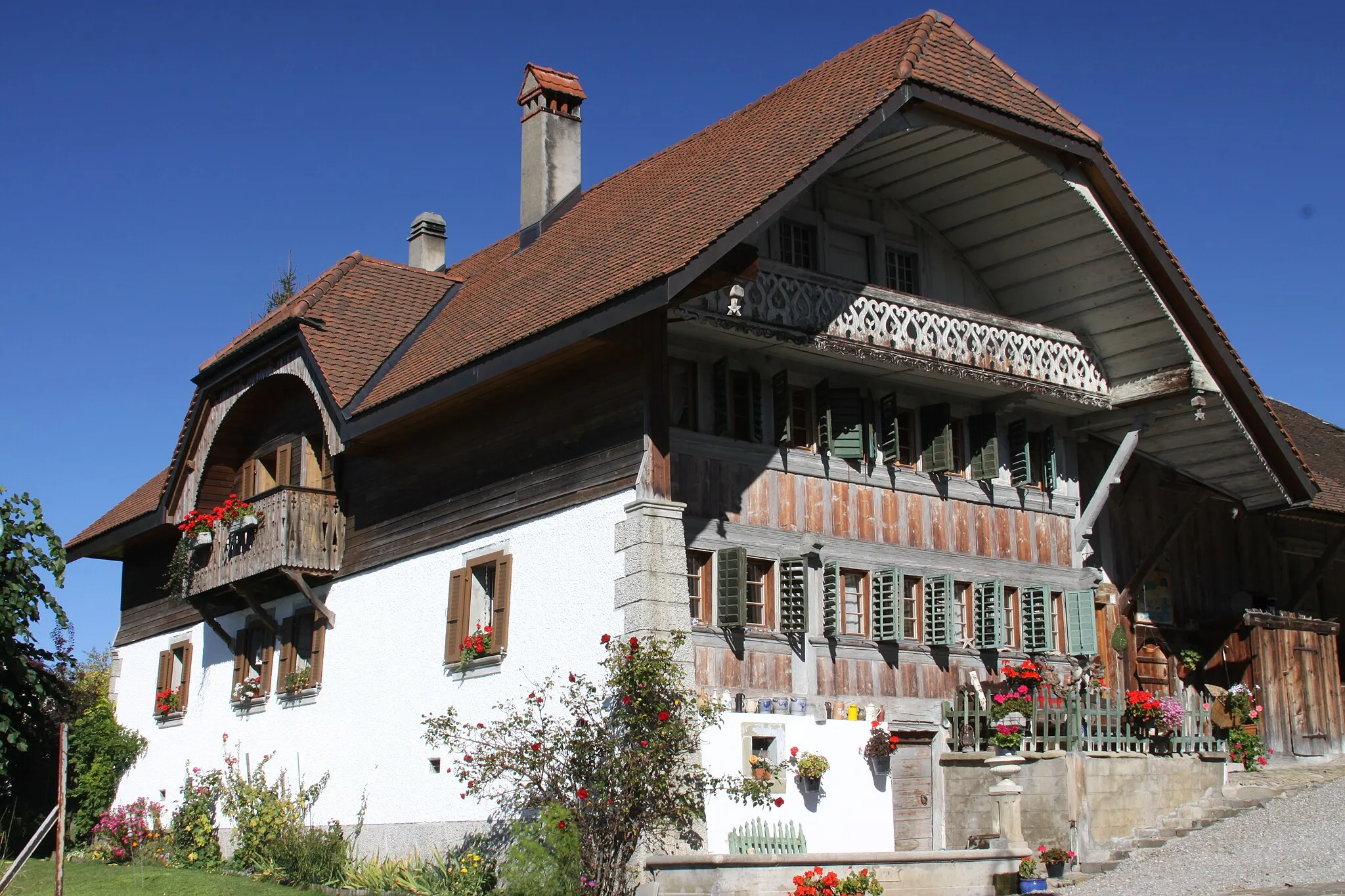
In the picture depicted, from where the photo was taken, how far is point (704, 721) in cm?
1656

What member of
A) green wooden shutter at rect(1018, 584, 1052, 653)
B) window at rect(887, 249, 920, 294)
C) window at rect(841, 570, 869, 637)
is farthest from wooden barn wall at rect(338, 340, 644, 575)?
green wooden shutter at rect(1018, 584, 1052, 653)

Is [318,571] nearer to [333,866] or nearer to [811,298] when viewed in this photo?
[333,866]

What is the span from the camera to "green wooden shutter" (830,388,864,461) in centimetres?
1966

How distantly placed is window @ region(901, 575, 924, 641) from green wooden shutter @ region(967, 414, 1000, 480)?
192cm

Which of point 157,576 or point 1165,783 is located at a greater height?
point 157,576

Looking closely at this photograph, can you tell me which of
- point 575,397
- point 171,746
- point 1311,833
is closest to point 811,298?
point 575,397

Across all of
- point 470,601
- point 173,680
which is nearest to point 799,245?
point 470,601

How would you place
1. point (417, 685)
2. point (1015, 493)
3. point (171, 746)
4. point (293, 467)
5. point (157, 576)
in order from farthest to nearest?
point (157, 576)
point (171, 746)
point (293, 467)
point (1015, 493)
point (417, 685)

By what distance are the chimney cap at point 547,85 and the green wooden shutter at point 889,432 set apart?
8.35 m

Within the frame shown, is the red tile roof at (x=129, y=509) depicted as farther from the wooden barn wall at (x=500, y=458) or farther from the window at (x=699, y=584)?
the window at (x=699, y=584)

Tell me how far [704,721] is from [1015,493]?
7.17 m

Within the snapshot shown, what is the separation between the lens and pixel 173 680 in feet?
89.4

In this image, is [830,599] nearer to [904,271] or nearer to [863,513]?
[863,513]

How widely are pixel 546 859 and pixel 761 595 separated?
15.9ft
